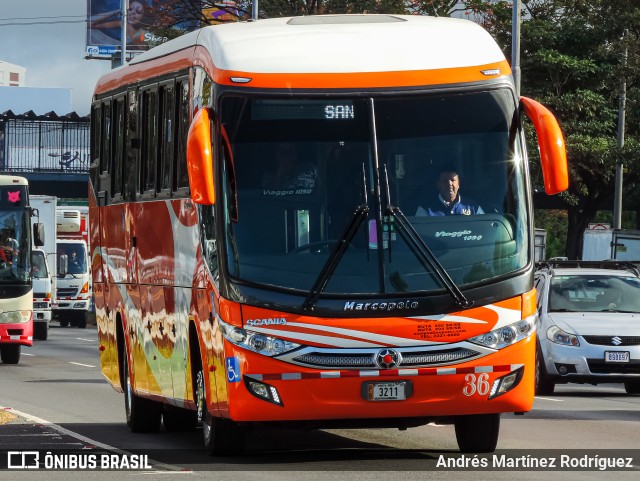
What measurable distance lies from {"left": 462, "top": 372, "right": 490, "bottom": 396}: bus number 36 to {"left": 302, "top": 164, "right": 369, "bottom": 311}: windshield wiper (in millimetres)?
1186

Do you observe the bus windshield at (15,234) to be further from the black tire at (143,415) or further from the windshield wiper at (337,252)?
the windshield wiper at (337,252)

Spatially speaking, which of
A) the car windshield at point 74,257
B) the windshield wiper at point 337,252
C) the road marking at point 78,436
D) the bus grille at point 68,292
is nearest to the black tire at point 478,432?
the windshield wiper at point 337,252

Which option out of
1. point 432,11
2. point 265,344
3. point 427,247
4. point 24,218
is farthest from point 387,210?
point 432,11

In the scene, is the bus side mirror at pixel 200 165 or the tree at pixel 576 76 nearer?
the bus side mirror at pixel 200 165

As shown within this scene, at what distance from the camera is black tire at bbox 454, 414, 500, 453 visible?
1350 cm

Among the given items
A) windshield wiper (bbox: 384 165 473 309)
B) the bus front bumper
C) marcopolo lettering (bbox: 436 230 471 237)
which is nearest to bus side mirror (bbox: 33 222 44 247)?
the bus front bumper

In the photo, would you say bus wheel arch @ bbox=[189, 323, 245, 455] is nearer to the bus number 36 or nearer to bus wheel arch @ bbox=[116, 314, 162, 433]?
the bus number 36

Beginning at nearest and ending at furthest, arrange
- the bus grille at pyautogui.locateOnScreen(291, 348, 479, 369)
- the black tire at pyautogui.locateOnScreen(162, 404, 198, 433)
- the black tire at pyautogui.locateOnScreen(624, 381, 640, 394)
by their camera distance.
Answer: the bus grille at pyautogui.locateOnScreen(291, 348, 479, 369)
the black tire at pyautogui.locateOnScreen(162, 404, 198, 433)
the black tire at pyautogui.locateOnScreen(624, 381, 640, 394)

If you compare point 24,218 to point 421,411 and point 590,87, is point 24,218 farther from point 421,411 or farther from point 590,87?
point 590,87

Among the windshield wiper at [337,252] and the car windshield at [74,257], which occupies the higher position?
the windshield wiper at [337,252]

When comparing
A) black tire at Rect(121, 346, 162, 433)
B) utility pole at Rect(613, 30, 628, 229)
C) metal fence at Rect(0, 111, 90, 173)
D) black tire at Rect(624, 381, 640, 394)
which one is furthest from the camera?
metal fence at Rect(0, 111, 90, 173)

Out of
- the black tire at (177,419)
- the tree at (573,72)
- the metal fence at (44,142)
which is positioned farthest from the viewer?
the metal fence at (44,142)

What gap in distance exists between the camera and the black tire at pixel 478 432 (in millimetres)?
13500

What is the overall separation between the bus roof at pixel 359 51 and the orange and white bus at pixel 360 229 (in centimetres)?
2
